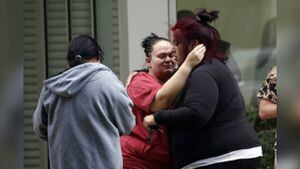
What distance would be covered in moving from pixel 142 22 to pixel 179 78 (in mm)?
2361

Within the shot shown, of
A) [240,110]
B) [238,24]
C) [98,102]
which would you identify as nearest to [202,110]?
[240,110]

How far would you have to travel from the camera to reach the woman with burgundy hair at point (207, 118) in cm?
383

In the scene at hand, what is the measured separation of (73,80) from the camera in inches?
154

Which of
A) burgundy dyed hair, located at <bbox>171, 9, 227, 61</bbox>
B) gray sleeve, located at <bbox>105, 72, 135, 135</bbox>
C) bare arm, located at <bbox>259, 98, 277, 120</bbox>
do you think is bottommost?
bare arm, located at <bbox>259, 98, 277, 120</bbox>

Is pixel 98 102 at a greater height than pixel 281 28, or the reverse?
pixel 281 28

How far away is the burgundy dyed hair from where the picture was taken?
3.98 metres

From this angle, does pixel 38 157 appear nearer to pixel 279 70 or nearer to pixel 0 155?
pixel 0 155

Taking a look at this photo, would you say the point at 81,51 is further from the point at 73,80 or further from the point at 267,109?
the point at 267,109

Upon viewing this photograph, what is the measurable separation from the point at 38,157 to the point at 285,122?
4.56 metres

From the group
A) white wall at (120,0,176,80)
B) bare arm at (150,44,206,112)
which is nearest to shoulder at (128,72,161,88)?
bare arm at (150,44,206,112)

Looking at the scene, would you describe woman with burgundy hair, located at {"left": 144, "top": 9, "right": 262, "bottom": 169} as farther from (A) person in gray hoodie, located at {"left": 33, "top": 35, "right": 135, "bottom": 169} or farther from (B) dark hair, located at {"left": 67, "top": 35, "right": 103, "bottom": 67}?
(B) dark hair, located at {"left": 67, "top": 35, "right": 103, "bottom": 67}

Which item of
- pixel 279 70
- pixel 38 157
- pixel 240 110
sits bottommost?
pixel 38 157

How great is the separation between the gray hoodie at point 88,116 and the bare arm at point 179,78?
0.74ft

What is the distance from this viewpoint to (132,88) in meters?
4.29
